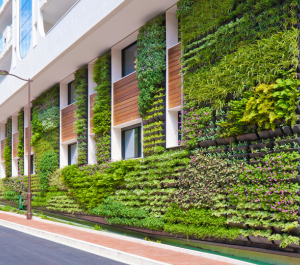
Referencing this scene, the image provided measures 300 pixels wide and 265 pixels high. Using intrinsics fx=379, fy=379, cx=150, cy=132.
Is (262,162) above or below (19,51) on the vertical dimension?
below

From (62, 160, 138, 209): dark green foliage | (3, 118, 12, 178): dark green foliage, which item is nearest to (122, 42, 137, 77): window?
(62, 160, 138, 209): dark green foliage

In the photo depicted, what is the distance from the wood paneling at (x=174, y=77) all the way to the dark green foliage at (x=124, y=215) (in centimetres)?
377

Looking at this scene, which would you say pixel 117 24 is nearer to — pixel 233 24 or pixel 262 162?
pixel 233 24

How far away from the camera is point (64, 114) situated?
68.1 ft

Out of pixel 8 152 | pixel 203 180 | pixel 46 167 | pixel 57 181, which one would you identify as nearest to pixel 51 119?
pixel 46 167

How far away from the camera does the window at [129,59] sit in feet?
51.4

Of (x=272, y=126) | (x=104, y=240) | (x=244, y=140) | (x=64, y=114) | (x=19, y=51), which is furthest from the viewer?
(x=19, y=51)

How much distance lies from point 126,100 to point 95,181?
360 centimetres

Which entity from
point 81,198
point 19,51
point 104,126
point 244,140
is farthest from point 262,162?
point 19,51

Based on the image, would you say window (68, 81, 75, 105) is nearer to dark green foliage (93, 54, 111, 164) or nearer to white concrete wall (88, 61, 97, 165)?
white concrete wall (88, 61, 97, 165)

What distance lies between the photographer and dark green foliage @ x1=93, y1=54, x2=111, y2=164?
16266 mm

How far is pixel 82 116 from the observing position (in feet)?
60.7

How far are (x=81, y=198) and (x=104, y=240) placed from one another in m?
5.52

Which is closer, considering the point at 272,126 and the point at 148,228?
the point at 272,126
